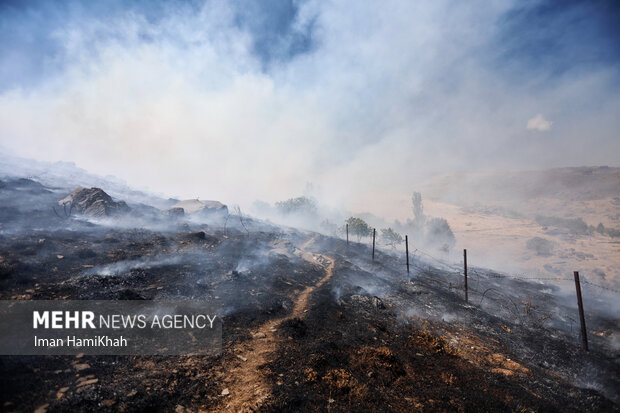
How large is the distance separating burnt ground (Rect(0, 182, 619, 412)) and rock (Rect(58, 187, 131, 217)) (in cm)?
803

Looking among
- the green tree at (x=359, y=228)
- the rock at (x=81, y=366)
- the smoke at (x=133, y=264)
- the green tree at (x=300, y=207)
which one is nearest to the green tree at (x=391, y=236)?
the green tree at (x=359, y=228)

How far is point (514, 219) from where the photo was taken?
7331 cm

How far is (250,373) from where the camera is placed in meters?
7.02

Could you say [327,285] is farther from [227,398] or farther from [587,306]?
[587,306]

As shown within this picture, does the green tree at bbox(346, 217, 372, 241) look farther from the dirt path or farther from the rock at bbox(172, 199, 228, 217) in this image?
the dirt path

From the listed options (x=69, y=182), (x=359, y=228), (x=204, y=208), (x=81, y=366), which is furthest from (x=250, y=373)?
(x=69, y=182)

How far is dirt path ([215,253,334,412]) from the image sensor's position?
227 inches

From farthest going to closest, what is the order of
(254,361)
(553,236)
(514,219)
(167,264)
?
(514,219)
(553,236)
(167,264)
(254,361)

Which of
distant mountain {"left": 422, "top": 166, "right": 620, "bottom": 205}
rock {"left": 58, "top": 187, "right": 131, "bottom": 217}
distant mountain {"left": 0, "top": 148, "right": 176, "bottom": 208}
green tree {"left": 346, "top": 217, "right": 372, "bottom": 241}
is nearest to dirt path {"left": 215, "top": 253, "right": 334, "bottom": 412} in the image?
rock {"left": 58, "top": 187, "right": 131, "bottom": 217}

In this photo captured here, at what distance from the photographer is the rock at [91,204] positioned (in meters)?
27.6

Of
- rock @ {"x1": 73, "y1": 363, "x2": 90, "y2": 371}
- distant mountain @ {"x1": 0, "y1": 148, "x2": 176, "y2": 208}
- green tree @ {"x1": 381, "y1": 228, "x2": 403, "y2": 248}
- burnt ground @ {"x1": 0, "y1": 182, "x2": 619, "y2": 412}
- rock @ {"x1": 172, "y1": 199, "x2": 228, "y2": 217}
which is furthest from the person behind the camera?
green tree @ {"x1": 381, "y1": 228, "x2": 403, "y2": 248}

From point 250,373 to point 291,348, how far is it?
6.59 ft

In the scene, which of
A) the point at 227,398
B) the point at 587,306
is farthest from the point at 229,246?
the point at 587,306

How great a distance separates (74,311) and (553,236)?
81012 millimetres
